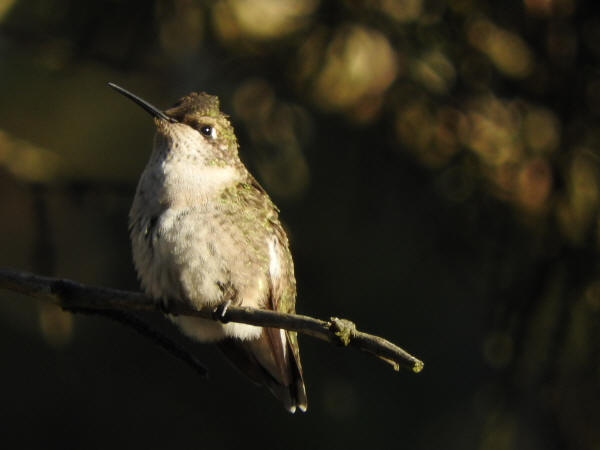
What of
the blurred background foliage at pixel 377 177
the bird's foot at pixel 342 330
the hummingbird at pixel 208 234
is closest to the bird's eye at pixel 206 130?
the hummingbird at pixel 208 234

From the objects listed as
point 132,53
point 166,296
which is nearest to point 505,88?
point 132,53

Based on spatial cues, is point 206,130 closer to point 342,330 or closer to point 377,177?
point 342,330

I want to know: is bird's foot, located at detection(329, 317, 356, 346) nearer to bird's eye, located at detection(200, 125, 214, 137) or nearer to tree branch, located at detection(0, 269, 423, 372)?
tree branch, located at detection(0, 269, 423, 372)

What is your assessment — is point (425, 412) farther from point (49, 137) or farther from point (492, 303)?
point (49, 137)

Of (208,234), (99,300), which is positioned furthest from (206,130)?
(99,300)

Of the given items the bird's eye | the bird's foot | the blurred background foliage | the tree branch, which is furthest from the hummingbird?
the blurred background foliage

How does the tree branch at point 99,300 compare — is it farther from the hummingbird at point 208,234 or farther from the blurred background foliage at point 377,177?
the blurred background foliage at point 377,177
